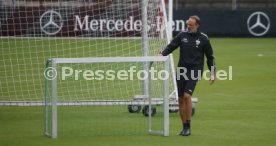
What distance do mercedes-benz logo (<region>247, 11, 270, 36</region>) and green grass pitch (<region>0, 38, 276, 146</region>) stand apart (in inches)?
521

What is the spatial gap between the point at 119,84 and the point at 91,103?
5.70 meters

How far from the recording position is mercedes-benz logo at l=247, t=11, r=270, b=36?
3744 cm

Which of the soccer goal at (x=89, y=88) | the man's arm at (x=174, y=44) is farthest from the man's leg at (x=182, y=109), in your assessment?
the man's arm at (x=174, y=44)

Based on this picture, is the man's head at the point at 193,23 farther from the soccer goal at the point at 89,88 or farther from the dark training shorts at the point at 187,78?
the soccer goal at the point at 89,88

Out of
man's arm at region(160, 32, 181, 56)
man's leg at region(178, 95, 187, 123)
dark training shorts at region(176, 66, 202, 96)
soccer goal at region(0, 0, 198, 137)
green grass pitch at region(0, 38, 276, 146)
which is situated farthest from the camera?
soccer goal at region(0, 0, 198, 137)

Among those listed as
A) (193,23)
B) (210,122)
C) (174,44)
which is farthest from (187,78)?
(210,122)

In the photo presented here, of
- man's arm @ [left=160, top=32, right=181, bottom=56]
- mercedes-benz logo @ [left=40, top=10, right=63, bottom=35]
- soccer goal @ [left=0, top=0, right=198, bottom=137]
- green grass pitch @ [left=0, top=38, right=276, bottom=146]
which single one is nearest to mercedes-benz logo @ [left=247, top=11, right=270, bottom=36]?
soccer goal @ [left=0, top=0, right=198, bottom=137]

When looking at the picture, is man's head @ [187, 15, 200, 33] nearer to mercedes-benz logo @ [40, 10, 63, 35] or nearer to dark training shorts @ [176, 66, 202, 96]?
dark training shorts @ [176, 66, 202, 96]

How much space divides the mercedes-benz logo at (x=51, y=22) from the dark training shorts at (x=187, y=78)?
18305mm

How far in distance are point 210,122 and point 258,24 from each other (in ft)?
75.9

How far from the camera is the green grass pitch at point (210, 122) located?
1304cm

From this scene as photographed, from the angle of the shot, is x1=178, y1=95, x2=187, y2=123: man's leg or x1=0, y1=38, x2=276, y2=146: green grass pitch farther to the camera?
x1=178, y1=95, x2=187, y2=123: man's leg

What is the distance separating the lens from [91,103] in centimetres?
1471

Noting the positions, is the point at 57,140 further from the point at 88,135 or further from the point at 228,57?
the point at 228,57
